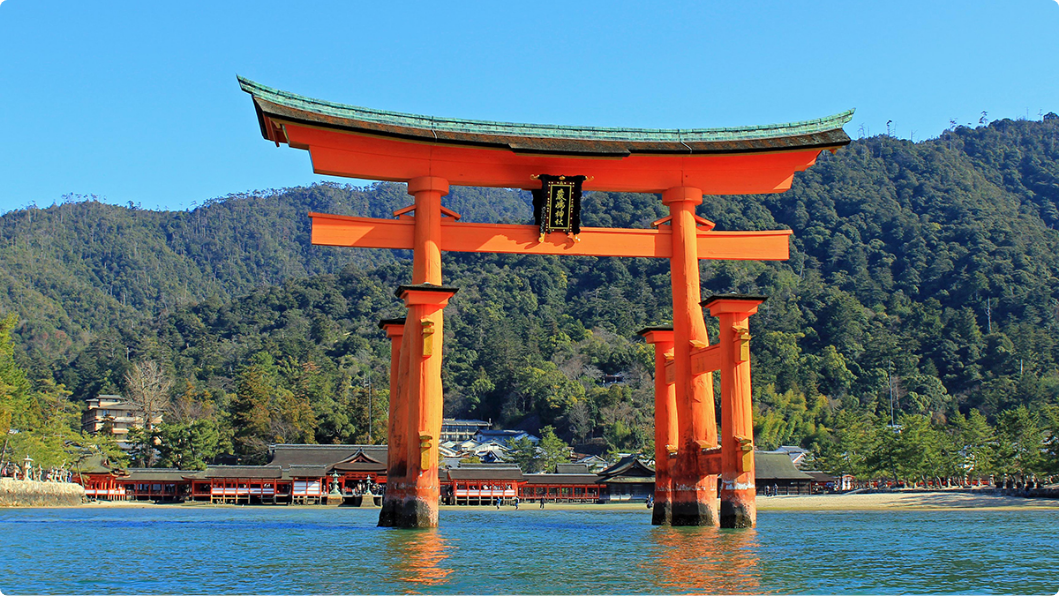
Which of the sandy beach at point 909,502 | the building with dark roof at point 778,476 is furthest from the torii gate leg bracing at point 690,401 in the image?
the building with dark roof at point 778,476

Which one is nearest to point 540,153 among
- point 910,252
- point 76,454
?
point 76,454

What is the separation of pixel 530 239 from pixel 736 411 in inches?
193

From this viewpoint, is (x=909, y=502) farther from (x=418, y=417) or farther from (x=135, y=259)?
(x=135, y=259)

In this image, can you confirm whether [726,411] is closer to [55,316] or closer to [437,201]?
[437,201]

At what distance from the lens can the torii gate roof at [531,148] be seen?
16859 millimetres

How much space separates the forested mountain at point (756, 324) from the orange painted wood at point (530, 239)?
80.7 ft

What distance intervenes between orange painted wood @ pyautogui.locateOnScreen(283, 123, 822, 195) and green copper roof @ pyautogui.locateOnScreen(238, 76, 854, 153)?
0.26 meters

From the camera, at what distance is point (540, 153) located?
17266mm

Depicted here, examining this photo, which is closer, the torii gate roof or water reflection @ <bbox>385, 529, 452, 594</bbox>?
water reflection @ <bbox>385, 529, 452, 594</bbox>

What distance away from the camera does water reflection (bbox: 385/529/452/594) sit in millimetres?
10711

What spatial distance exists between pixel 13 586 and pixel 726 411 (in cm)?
1022

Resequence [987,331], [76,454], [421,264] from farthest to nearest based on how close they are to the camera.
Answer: [987,331]
[76,454]
[421,264]

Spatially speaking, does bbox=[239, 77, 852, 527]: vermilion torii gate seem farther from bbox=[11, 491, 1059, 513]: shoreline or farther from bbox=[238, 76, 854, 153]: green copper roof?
bbox=[11, 491, 1059, 513]: shoreline

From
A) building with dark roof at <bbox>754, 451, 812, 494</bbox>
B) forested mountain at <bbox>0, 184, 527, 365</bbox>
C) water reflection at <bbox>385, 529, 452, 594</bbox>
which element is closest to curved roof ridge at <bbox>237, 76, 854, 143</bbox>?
water reflection at <bbox>385, 529, 452, 594</bbox>
